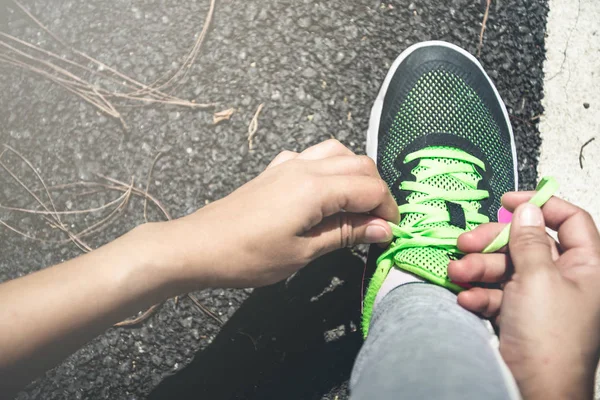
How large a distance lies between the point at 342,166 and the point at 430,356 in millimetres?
516

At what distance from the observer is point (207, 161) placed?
1740 millimetres

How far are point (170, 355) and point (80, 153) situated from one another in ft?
2.75

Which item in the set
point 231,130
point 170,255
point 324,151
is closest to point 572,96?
point 324,151

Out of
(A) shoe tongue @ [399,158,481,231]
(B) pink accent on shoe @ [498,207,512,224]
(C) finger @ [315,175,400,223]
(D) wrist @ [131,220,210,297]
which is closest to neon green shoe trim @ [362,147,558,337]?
(A) shoe tongue @ [399,158,481,231]

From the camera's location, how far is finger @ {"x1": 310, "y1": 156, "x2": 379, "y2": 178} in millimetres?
1207

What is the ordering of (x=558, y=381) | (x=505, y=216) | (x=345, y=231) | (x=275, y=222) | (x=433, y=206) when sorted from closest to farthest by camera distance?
(x=558, y=381)
(x=275, y=222)
(x=345, y=231)
(x=505, y=216)
(x=433, y=206)

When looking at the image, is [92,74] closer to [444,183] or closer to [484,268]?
[444,183]

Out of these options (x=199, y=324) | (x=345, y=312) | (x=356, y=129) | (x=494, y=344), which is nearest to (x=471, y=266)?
(x=494, y=344)

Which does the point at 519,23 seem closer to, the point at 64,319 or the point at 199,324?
the point at 199,324

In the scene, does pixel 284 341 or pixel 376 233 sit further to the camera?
pixel 284 341

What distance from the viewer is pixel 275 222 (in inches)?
45.3

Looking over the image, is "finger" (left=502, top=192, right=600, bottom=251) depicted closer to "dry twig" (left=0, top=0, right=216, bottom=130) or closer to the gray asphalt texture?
the gray asphalt texture

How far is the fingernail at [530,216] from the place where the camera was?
121 cm

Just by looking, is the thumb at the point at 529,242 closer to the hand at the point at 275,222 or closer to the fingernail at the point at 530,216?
the fingernail at the point at 530,216
